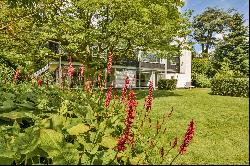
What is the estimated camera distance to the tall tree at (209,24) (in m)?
84.1

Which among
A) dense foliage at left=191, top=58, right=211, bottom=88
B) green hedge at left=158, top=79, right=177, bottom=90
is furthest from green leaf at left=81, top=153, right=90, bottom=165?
dense foliage at left=191, top=58, right=211, bottom=88

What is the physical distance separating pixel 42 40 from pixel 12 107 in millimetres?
19465

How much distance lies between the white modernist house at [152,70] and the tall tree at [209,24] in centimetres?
2804

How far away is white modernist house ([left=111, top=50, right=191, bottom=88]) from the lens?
1857 inches

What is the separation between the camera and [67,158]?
264 centimetres

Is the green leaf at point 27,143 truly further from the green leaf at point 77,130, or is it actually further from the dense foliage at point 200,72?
the dense foliage at point 200,72

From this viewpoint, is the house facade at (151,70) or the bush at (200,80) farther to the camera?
the bush at (200,80)

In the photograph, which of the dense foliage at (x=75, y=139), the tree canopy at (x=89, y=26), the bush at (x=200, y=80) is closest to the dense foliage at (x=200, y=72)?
the bush at (x=200, y=80)

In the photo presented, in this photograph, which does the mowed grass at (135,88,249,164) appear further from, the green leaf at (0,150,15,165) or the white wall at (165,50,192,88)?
the white wall at (165,50,192,88)

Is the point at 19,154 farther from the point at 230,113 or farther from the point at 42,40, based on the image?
the point at 42,40

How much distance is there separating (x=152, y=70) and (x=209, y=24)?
133ft

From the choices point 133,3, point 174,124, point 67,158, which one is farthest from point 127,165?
point 133,3

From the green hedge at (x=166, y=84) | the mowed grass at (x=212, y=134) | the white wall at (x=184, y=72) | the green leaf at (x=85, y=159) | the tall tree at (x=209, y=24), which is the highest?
the tall tree at (x=209, y=24)

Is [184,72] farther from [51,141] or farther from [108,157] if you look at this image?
[108,157]
